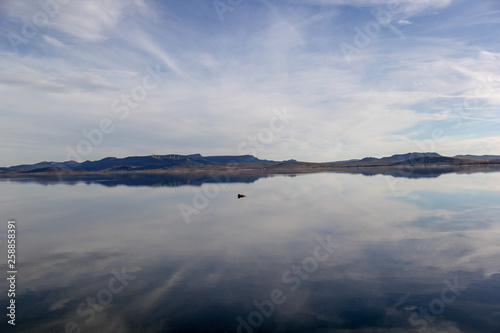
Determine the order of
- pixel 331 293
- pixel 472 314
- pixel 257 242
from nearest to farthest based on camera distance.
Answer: pixel 472 314 < pixel 331 293 < pixel 257 242

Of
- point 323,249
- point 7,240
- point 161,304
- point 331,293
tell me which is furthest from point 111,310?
point 7,240

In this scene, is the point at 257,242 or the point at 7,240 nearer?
the point at 257,242

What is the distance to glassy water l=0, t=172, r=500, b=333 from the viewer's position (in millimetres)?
11688

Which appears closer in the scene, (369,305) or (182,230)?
(369,305)

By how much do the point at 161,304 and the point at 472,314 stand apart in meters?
12.7

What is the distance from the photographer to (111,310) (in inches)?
500

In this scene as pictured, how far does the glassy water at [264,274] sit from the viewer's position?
1169 centimetres

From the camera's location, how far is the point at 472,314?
11.7 meters

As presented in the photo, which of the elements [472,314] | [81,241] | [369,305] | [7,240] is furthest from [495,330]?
[7,240]

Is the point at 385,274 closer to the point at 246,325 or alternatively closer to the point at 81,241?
the point at 246,325

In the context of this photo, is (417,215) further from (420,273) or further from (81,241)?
(81,241)

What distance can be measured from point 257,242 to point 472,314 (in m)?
13.4

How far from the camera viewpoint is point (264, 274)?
15992 mm

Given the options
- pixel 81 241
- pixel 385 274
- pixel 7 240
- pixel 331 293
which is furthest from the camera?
pixel 7 240
